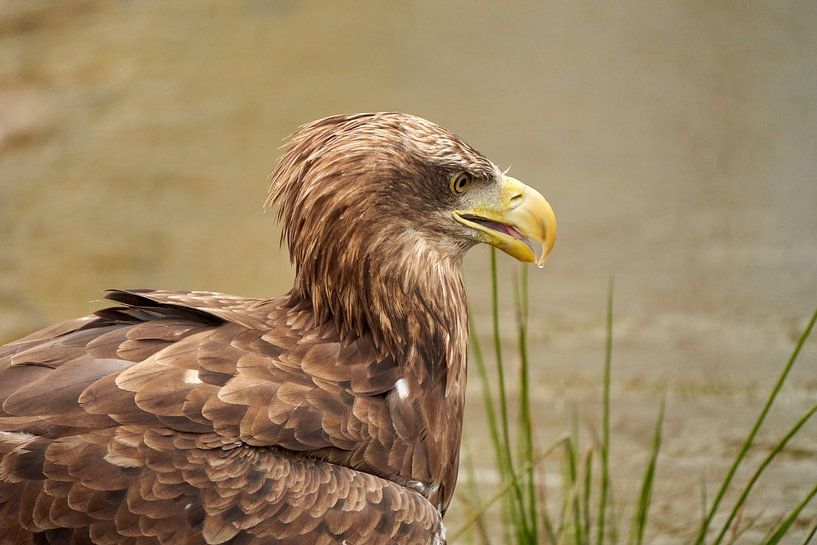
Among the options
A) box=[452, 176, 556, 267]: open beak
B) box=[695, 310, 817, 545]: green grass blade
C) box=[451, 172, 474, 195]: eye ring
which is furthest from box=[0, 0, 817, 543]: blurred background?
box=[451, 172, 474, 195]: eye ring

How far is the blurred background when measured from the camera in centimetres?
594

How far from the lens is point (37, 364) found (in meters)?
2.76

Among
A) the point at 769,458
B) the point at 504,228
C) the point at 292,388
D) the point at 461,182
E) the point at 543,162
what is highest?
the point at 461,182

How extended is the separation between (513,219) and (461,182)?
162 mm

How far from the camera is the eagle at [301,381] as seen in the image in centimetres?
254

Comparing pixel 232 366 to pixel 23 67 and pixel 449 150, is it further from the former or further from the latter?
pixel 23 67

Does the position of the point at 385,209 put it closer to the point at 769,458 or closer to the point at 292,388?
the point at 292,388

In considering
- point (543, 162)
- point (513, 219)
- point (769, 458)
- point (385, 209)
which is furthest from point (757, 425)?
point (543, 162)

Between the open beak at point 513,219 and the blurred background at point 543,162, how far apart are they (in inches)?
88.3

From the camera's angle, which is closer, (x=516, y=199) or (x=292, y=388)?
(x=292, y=388)

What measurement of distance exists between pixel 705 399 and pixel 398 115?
11.0ft

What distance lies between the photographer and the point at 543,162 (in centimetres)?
773

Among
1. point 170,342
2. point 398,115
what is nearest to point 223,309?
point 170,342

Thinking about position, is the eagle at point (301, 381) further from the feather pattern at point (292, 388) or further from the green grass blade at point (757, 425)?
the green grass blade at point (757, 425)
